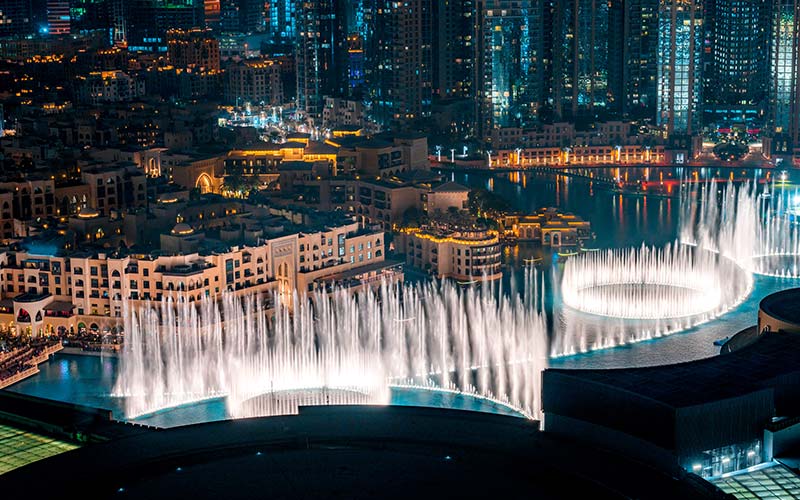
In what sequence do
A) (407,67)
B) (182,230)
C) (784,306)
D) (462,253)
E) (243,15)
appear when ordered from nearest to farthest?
(784,306) → (182,230) → (462,253) → (407,67) → (243,15)

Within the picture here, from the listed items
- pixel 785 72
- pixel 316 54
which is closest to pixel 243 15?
pixel 316 54

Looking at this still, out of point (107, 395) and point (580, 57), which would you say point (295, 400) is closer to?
point (107, 395)

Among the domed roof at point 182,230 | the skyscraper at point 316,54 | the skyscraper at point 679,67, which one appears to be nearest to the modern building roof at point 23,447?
the domed roof at point 182,230

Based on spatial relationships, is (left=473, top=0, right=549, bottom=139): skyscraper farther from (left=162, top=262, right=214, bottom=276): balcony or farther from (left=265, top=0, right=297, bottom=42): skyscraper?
(left=162, top=262, right=214, bottom=276): balcony

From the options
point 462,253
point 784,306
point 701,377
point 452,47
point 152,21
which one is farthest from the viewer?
point 152,21

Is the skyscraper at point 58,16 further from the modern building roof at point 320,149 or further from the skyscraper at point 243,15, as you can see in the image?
the modern building roof at point 320,149

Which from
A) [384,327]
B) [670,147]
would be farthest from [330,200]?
[670,147]
